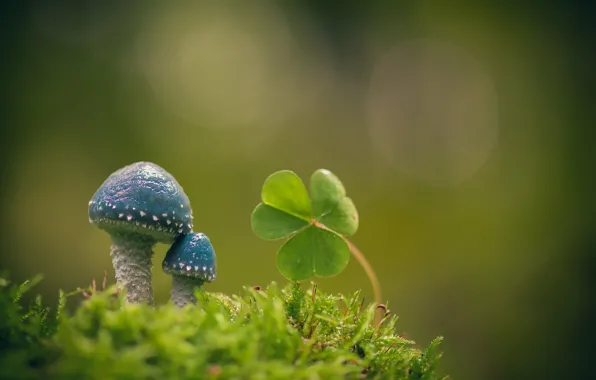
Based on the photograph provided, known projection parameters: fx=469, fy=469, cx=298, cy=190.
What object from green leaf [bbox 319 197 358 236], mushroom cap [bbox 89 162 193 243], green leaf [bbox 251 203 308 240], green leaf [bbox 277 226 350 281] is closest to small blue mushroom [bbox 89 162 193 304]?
mushroom cap [bbox 89 162 193 243]

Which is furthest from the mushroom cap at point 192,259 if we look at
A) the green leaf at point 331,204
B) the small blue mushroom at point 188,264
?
the green leaf at point 331,204

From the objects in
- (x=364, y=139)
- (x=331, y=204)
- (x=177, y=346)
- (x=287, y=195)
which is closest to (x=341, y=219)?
(x=331, y=204)

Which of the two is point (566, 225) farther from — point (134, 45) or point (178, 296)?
point (134, 45)

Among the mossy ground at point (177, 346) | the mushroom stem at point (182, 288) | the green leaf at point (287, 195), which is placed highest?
the green leaf at point (287, 195)

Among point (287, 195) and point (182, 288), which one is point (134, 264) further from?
point (287, 195)

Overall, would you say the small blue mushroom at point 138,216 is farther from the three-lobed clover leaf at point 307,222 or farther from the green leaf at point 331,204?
the green leaf at point 331,204
